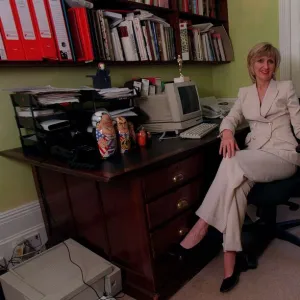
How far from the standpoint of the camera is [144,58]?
2.02 metres

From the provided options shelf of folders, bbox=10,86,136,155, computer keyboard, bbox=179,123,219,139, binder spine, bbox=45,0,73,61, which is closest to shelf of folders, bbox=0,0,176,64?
binder spine, bbox=45,0,73,61

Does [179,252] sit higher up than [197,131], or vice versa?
[197,131]

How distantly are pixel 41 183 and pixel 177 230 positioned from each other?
85 cm

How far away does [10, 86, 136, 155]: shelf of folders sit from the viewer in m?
1.45

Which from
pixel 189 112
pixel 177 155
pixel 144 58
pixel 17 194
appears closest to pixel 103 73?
pixel 144 58

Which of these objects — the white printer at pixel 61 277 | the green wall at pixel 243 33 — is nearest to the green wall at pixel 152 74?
the green wall at pixel 243 33

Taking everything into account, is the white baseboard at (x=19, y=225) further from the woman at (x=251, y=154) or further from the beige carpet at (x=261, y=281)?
the woman at (x=251, y=154)

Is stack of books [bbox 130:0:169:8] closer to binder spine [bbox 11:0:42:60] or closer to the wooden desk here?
binder spine [bbox 11:0:42:60]

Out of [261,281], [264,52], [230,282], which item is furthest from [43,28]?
[261,281]

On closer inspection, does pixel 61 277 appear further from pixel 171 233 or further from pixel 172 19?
pixel 172 19

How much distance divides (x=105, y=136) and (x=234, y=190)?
0.69 m

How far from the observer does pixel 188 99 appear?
1841mm

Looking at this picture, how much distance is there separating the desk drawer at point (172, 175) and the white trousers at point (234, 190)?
0.13 metres

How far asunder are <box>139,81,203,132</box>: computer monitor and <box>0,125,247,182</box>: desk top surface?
13 cm
